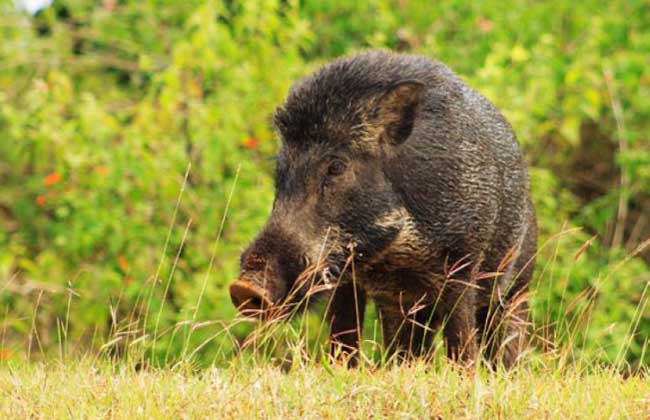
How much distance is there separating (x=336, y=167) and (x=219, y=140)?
3222 millimetres

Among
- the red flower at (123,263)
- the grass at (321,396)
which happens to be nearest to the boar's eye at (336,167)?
the grass at (321,396)

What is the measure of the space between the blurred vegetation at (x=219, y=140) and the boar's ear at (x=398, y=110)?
7.19ft

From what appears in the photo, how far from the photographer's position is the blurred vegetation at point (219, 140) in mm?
8508

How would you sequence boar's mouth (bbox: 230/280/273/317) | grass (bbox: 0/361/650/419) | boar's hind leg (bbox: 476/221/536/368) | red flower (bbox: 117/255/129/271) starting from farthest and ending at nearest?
red flower (bbox: 117/255/129/271)
boar's hind leg (bbox: 476/221/536/368)
boar's mouth (bbox: 230/280/273/317)
grass (bbox: 0/361/650/419)

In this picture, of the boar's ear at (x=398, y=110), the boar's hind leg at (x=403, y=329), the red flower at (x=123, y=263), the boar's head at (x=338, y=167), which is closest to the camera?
the boar's head at (x=338, y=167)

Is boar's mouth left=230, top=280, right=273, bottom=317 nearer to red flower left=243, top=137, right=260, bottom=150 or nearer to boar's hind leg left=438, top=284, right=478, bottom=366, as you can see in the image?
boar's hind leg left=438, top=284, right=478, bottom=366

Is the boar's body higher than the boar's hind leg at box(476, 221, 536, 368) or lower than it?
higher

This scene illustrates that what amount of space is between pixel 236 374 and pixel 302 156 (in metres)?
1.25

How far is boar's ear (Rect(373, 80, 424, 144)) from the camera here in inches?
215

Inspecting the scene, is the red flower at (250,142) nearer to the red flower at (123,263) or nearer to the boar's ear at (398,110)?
the red flower at (123,263)

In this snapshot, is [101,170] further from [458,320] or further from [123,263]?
[458,320]

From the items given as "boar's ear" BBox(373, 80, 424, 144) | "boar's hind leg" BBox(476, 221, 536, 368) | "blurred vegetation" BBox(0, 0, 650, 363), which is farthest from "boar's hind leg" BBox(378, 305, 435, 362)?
"blurred vegetation" BBox(0, 0, 650, 363)

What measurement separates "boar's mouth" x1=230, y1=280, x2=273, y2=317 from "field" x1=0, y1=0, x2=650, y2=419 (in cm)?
158

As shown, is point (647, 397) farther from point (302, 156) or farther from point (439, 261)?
point (302, 156)
